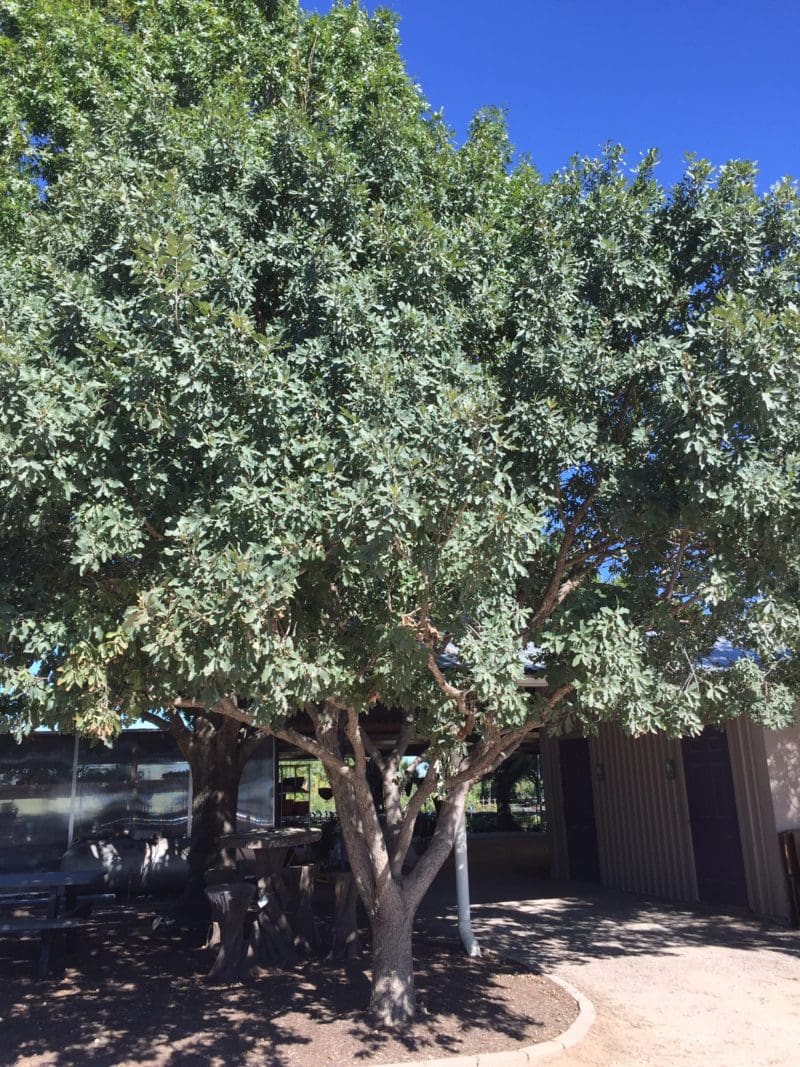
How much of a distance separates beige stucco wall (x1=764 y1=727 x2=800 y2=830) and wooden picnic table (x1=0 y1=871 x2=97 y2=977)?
801 cm

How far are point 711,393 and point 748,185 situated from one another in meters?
2.28

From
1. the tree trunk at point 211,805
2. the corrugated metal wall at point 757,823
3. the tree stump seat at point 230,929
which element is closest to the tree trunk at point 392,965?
the tree stump seat at point 230,929

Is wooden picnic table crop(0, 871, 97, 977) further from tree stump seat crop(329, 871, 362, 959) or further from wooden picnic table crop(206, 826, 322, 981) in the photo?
tree stump seat crop(329, 871, 362, 959)

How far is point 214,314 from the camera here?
5043 millimetres

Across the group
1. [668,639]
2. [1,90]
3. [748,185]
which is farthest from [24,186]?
[668,639]

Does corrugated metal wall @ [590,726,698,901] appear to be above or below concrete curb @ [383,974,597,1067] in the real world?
above

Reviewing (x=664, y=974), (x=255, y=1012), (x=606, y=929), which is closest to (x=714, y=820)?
(x=606, y=929)

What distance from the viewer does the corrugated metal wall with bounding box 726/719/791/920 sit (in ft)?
34.2

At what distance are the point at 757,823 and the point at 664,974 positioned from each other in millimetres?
3147

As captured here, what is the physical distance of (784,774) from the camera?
34.8ft

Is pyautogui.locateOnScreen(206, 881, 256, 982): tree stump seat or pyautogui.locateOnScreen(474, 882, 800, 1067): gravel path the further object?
pyautogui.locateOnScreen(206, 881, 256, 982): tree stump seat

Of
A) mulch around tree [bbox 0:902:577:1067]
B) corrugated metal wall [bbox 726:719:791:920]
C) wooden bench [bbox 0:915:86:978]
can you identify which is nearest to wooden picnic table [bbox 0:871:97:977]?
wooden bench [bbox 0:915:86:978]

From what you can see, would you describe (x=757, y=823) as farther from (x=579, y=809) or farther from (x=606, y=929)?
(x=579, y=809)

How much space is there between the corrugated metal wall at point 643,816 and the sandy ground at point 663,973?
45 cm
